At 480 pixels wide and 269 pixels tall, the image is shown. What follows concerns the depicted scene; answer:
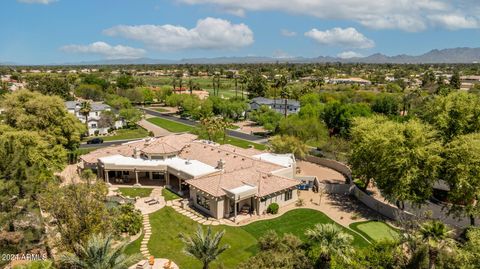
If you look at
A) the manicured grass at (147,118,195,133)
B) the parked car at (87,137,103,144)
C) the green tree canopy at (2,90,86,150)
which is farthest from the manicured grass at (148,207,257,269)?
the manicured grass at (147,118,195,133)

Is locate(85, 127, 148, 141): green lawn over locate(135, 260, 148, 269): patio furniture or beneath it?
over

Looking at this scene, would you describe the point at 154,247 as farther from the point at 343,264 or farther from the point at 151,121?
the point at 151,121

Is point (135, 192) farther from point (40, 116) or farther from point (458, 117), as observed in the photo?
point (458, 117)

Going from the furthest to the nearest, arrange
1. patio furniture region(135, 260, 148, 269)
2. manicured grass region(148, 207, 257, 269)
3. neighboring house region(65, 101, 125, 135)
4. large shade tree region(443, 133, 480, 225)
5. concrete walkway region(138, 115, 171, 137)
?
concrete walkway region(138, 115, 171, 137) → neighboring house region(65, 101, 125, 135) → large shade tree region(443, 133, 480, 225) → manicured grass region(148, 207, 257, 269) → patio furniture region(135, 260, 148, 269)

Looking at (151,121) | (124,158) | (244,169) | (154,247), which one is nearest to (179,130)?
(151,121)

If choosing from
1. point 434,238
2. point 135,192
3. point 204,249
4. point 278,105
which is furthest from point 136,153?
point 278,105

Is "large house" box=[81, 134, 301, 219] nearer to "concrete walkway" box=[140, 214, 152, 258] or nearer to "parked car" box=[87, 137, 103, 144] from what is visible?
"concrete walkway" box=[140, 214, 152, 258]
